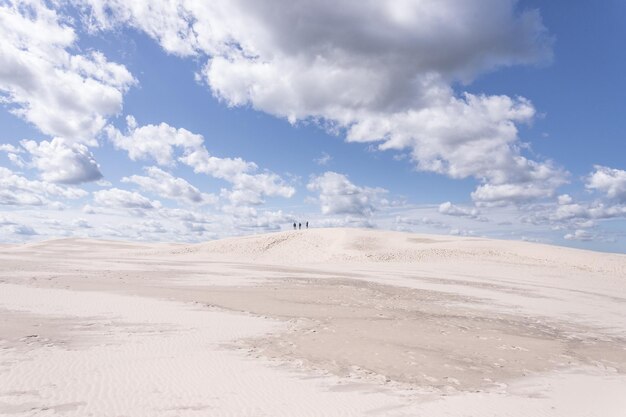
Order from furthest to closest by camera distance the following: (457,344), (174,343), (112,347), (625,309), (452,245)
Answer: (452,245) → (625,309) → (457,344) → (174,343) → (112,347)

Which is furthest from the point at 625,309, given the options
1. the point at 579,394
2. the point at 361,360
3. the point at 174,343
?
the point at 174,343

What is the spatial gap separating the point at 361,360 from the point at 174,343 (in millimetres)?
4390

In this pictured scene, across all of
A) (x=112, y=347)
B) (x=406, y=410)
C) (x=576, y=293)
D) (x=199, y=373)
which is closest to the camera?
(x=406, y=410)

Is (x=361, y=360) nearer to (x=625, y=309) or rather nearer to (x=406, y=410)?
(x=406, y=410)

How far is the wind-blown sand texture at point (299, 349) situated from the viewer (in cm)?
709

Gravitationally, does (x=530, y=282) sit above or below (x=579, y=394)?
above

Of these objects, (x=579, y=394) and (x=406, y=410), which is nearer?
(x=406, y=410)

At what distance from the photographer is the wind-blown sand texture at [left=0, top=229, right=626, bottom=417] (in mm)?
7090

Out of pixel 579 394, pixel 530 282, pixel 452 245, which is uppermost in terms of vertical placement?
pixel 452 245

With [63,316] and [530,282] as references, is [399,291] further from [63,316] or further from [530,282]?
[63,316]

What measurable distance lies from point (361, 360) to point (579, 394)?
166 inches

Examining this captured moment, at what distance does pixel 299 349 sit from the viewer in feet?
34.6

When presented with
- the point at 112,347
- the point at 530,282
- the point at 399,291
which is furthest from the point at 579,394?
the point at 530,282

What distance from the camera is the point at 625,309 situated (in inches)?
854
